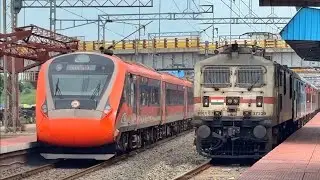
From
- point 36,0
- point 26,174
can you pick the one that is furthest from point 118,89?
point 36,0

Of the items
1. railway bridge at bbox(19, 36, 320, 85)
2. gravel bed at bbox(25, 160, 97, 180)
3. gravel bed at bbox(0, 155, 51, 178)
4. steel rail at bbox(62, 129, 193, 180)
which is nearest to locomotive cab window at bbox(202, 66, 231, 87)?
steel rail at bbox(62, 129, 193, 180)

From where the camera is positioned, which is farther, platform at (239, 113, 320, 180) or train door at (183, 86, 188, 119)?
train door at (183, 86, 188, 119)

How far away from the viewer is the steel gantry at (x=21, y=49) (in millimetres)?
26294

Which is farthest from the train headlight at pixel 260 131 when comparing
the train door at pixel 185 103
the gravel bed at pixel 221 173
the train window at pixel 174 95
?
the train door at pixel 185 103

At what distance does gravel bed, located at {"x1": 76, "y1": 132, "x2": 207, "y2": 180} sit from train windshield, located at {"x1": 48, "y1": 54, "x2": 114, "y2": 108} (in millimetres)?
2079

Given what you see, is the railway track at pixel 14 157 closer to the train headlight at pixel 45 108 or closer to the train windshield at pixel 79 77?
the train headlight at pixel 45 108

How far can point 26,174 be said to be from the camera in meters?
14.7

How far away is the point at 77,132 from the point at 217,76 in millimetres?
4215

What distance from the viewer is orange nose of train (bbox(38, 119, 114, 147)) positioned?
16.1 meters

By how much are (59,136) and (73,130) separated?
42 cm

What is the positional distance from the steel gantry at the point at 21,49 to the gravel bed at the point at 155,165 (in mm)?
8105

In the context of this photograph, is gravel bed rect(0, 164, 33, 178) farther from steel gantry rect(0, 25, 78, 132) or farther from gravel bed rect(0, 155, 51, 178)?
steel gantry rect(0, 25, 78, 132)

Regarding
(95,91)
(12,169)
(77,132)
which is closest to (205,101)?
(95,91)

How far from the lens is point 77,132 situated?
16.1 meters
